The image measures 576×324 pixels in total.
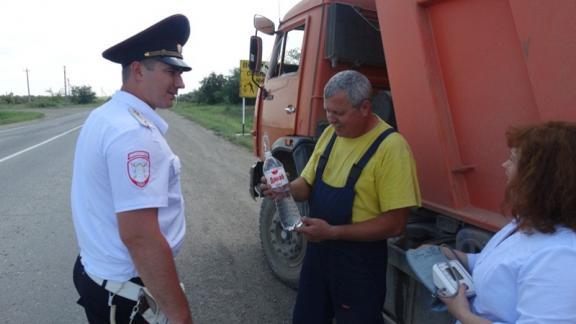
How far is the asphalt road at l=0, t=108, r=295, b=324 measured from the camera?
148 inches

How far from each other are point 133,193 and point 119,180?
0.22 feet

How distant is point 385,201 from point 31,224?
5.31 m

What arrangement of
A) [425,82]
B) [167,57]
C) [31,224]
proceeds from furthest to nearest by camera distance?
[31,224], [425,82], [167,57]

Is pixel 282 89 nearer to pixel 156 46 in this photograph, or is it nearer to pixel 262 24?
pixel 262 24

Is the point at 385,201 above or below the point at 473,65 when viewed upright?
below

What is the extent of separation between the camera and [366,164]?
2279mm

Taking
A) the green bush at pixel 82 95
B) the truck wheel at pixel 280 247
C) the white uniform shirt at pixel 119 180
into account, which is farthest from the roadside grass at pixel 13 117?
the green bush at pixel 82 95

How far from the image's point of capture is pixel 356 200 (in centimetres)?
234

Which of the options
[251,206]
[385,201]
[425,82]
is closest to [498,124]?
[425,82]

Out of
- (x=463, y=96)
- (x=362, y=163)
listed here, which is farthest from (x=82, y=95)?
(x=463, y=96)

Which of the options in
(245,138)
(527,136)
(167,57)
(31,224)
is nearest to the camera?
(527,136)

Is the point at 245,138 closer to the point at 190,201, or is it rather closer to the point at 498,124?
the point at 190,201

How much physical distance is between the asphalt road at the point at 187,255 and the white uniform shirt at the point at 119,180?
2122 millimetres

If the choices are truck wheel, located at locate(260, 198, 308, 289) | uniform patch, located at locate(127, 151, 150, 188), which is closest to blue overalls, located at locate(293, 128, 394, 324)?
uniform patch, located at locate(127, 151, 150, 188)
